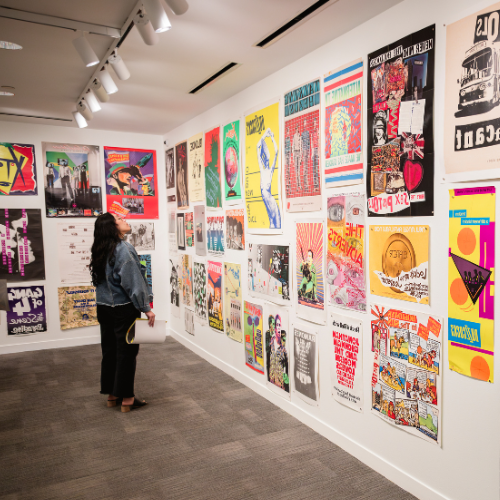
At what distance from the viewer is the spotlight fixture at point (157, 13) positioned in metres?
2.04

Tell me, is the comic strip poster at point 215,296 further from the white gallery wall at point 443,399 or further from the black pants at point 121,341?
the white gallery wall at point 443,399

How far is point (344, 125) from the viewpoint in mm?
2627

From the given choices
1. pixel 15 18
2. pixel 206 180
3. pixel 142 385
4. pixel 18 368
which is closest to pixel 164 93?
pixel 206 180

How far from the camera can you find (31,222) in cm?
501

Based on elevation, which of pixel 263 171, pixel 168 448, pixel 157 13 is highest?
pixel 157 13

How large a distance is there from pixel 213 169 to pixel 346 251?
6.69ft

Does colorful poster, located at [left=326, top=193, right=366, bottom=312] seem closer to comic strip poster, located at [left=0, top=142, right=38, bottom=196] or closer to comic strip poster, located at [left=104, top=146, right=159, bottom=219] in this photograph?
comic strip poster, located at [left=104, top=146, right=159, bottom=219]

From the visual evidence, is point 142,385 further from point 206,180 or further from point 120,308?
point 206,180

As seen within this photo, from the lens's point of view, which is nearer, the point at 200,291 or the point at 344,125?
the point at 344,125

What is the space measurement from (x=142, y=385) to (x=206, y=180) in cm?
210

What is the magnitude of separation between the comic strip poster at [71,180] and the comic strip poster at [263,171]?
250 centimetres

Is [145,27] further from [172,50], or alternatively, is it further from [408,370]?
[408,370]

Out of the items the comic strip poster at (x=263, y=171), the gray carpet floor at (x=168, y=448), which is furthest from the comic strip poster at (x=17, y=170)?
the comic strip poster at (x=263, y=171)

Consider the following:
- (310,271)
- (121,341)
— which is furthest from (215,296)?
(310,271)
